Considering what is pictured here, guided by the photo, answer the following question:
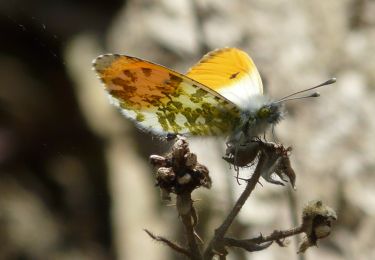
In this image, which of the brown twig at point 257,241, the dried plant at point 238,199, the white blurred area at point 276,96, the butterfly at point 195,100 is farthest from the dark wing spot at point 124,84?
the white blurred area at point 276,96

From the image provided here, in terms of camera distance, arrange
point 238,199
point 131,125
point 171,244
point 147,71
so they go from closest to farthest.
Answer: point 171,244 < point 238,199 < point 147,71 < point 131,125

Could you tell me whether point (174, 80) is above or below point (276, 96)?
below

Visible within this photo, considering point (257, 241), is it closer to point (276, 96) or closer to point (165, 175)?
point (165, 175)

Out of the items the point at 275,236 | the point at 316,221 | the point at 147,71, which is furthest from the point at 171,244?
the point at 147,71

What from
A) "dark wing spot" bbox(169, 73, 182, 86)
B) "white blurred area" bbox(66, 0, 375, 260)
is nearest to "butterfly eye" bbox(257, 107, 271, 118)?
"dark wing spot" bbox(169, 73, 182, 86)

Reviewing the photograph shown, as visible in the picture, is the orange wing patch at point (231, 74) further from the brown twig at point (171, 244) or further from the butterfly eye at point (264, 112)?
the brown twig at point (171, 244)

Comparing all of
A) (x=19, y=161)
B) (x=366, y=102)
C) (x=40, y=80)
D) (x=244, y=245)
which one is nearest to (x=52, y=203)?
(x=19, y=161)

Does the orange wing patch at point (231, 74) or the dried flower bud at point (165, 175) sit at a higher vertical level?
the orange wing patch at point (231, 74)

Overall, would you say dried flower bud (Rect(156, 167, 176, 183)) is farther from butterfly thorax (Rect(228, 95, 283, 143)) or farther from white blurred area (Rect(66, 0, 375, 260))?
white blurred area (Rect(66, 0, 375, 260))
